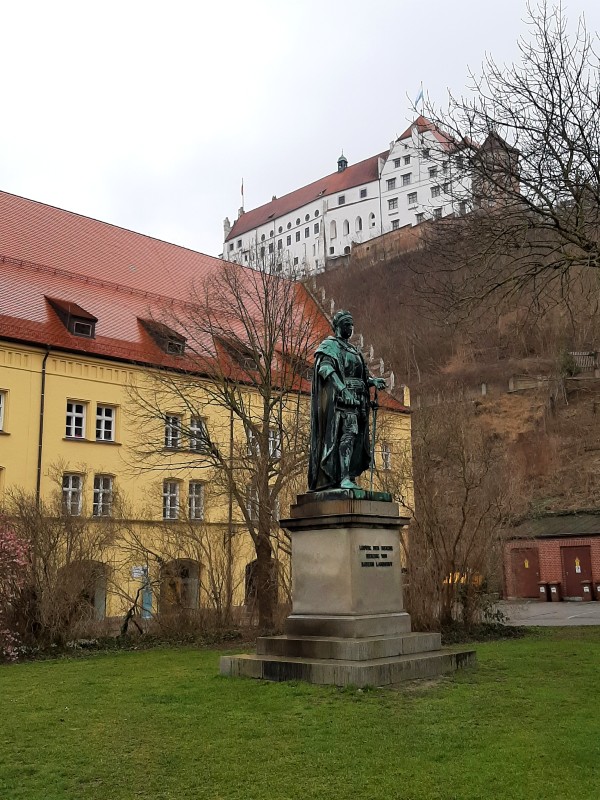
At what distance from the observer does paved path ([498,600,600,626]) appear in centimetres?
2184

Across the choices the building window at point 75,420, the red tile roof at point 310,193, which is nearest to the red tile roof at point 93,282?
the building window at point 75,420

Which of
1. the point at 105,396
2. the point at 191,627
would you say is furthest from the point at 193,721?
the point at 105,396

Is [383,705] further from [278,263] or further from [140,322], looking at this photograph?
[140,322]

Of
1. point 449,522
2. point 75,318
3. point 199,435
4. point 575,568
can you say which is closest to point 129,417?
point 75,318

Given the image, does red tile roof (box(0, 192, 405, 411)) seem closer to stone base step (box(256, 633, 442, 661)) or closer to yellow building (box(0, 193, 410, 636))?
yellow building (box(0, 193, 410, 636))

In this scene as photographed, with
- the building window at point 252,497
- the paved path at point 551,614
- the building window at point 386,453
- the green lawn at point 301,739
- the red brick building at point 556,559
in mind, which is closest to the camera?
the green lawn at point 301,739

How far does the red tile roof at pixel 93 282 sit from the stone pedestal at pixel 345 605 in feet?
49.1

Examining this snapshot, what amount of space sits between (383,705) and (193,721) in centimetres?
178

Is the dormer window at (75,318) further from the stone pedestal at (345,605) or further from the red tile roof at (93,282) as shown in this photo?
the stone pedestal at (345,605)

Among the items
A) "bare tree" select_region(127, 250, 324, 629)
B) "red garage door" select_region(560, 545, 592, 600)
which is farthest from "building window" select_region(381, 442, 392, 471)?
"red garage door" select_region(560, 545, 592, 600)

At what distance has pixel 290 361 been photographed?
64.6 ft

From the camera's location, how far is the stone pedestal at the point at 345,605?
8.84 m

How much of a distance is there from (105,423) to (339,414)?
64.9 ft

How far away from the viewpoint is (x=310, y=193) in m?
104
